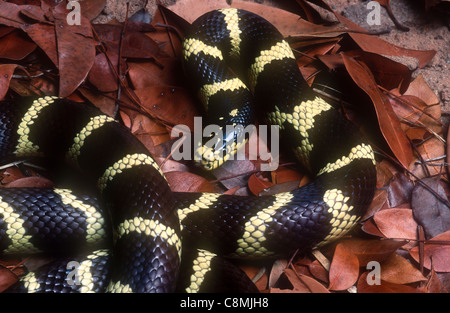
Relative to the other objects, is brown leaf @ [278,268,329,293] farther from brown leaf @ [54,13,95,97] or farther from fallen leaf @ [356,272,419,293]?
brown leaf @ [54,13,95,97]

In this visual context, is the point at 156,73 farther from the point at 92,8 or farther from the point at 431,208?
the point at 431,208

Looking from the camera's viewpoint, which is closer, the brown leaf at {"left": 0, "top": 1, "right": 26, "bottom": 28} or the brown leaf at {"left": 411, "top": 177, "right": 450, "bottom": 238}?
the brown leaf at {"left": 411, "top": 177, "right": 450, "bottom": 238}

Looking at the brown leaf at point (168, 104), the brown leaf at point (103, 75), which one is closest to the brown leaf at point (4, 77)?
the brown leaf at point (103, 75)

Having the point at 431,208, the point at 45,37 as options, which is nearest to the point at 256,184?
the point at 431,208

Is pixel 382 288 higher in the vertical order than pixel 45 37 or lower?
lower

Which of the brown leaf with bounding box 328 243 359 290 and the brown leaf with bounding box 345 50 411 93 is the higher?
the brown leaf with bounding box 345 50 411 93

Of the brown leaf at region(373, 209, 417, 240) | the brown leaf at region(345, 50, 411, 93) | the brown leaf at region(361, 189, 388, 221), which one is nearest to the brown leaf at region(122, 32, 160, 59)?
the brown leaf at region(345, 50, 411, 93)
